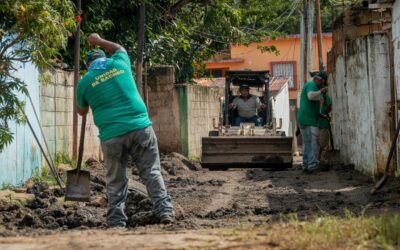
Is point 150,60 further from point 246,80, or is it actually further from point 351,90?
point 351,90

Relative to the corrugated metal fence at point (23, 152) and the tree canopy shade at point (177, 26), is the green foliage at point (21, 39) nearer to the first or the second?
the corrugated metal fence at point (23, 152)

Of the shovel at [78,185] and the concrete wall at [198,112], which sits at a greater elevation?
the concrete wall at [198,112]

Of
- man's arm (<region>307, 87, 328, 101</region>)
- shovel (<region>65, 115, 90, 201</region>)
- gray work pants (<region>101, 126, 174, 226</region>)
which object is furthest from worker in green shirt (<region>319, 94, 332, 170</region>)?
gray work pants (<region>101, 126, 174, 226</region>)

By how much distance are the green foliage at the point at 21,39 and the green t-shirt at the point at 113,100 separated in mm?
1324

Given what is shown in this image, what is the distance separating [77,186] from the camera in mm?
9016

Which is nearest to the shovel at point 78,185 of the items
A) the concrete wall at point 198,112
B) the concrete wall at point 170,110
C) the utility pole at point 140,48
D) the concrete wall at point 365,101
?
the concrete wall at point 365,101

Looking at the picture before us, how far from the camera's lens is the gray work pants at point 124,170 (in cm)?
813

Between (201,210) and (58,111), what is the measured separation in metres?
6.17

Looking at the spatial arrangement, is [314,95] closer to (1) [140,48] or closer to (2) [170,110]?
(1) [140,48]

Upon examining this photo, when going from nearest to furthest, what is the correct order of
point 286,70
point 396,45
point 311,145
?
1. point 396,45
2. point 311,145
3. point 286,70

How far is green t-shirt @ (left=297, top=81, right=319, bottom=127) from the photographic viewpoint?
49.7 ft

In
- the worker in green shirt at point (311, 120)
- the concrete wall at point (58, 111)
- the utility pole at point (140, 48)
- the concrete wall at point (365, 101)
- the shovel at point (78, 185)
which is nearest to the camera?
the shovel at point (78, 185)

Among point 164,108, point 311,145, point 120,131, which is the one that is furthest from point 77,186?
point 164,108

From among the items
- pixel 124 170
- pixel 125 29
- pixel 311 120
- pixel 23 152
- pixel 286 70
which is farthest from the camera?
pixel 286 70
